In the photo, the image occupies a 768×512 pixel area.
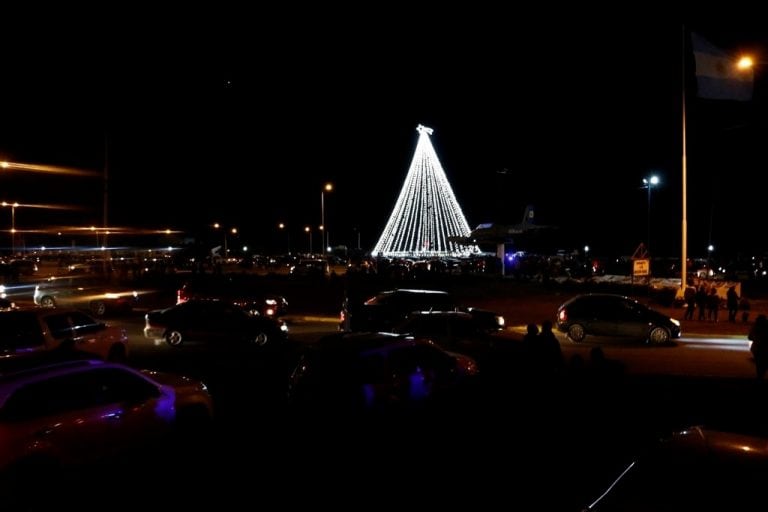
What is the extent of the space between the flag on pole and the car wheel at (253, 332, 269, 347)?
570 inches

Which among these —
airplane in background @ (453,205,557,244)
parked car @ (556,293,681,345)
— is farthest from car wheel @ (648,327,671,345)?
airplane in background @ (453,205,557,244)

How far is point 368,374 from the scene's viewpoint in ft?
31.1

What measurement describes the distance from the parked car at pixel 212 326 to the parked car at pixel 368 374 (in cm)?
933

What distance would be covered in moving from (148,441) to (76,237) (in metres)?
164

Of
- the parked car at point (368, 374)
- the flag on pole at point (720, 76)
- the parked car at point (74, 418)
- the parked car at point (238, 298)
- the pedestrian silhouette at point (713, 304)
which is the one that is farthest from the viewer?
the parked car at point (238, 298)

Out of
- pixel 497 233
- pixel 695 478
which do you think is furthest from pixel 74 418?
pixel 497 233

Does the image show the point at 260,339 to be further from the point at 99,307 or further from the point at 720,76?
the point at 720,76

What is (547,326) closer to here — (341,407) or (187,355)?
(341,407)

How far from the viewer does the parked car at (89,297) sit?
94.3 ft

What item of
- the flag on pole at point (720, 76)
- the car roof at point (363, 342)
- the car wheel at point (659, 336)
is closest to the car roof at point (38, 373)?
the car roof at point (363, 342)

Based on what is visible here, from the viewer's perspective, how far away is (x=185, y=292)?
2817 centimetres

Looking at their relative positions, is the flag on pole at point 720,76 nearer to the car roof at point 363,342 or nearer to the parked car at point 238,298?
the car roof at point 363,342

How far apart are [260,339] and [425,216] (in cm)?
8006

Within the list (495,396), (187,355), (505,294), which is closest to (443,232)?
(505,294)
